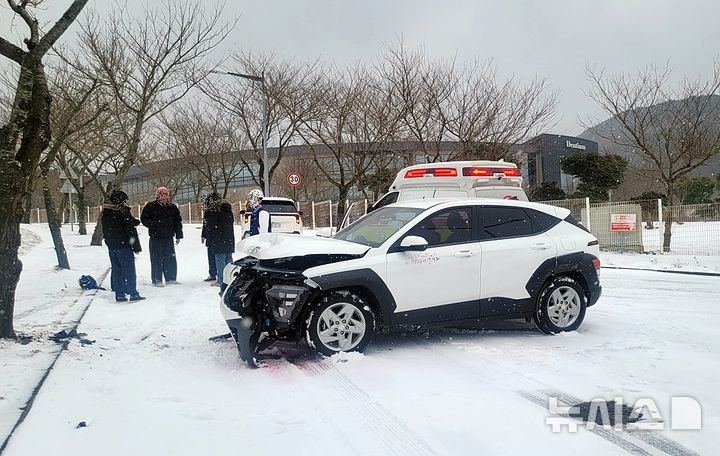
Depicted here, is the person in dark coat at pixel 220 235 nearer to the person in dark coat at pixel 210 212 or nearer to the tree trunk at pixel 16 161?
the person in dark coat at pixel 210 212

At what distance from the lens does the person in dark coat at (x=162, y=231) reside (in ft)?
30.8

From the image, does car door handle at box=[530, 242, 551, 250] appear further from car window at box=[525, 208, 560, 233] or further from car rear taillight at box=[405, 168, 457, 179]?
car rear taillight at box=[405, 168, 457, 179]

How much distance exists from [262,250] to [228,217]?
4767 mm

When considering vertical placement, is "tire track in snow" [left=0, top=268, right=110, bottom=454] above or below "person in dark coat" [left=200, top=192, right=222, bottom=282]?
below

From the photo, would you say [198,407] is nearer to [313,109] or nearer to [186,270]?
[186,270]

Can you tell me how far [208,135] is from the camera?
28.9m

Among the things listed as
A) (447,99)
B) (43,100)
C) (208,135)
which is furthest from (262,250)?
(208,135)

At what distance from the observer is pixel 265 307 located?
4.85 m

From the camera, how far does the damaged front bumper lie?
475 cm

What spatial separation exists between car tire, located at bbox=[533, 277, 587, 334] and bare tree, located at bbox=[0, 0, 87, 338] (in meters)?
5.36

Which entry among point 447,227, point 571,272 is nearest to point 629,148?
point 571,272

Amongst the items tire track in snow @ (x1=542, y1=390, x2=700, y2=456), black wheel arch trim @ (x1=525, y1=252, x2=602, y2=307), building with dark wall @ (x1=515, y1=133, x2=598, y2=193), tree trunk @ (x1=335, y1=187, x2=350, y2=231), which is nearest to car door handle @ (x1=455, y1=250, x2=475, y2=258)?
black wheel arch trim @ (x1=525, y1=252, x2=602, y2=307)

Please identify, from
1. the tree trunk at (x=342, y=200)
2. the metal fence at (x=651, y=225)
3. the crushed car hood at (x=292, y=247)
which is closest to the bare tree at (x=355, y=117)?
the tree trunk at (x=342, y=200)

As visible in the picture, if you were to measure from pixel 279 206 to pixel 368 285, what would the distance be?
11683 mm
